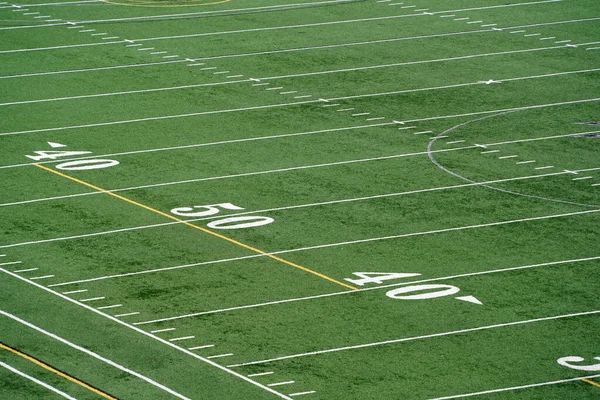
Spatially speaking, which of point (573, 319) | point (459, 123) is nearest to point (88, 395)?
point (573, 319)

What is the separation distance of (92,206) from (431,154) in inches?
167

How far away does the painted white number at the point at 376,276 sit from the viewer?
12570 millimetres

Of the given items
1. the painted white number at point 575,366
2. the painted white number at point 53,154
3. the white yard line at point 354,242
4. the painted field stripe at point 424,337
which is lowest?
the painted white number at point 575,366

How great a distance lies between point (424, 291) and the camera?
12359mm

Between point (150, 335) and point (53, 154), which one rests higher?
point (53, 154)

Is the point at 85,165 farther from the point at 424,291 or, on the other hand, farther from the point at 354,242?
the point at 424,291

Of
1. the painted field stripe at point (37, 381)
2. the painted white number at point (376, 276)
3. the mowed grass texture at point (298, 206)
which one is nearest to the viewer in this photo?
the painted field stripe at point (37, 381)

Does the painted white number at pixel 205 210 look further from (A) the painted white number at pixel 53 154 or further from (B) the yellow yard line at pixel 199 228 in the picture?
(A) the painted white number at pixel 53 154

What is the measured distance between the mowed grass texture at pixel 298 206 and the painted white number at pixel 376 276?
4cm

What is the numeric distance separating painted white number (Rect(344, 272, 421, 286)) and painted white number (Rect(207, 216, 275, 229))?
1.70 metres

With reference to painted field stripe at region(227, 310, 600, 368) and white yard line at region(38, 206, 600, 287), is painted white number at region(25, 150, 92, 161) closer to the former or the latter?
white yard line at region(38, 206, 600, 287)

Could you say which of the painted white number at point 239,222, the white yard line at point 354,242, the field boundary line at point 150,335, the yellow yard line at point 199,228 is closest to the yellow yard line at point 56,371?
the field boundary line at point 150,335

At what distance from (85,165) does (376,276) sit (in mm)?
4793

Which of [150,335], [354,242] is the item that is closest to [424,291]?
[354,242]
